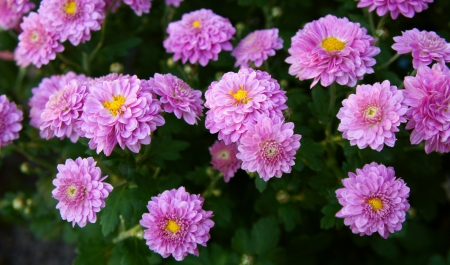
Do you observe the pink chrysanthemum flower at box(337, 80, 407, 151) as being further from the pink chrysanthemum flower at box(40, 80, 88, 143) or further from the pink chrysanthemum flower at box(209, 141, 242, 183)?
the pink chrysanthemum flower at box(40, 80, 88, 143)

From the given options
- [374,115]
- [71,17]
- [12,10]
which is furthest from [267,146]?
[12,10]

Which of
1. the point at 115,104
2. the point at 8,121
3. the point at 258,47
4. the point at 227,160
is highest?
A: the point at 115,104

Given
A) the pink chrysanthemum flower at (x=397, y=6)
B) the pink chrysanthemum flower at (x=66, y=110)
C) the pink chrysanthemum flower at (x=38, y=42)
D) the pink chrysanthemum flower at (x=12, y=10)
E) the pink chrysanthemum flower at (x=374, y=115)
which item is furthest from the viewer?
the pink chrysanthemum flower at (x=12, y=10)

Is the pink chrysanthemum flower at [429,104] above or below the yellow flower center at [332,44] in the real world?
below

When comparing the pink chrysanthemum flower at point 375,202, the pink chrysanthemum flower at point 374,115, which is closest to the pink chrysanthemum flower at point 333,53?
the pink chrysanthemum flower at point 374,115

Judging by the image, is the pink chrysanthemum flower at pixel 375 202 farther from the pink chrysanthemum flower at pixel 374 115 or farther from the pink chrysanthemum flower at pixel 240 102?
the pink chrysanthemum flower at pixel 240 102

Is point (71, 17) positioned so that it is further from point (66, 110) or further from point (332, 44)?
point (332, 44)
